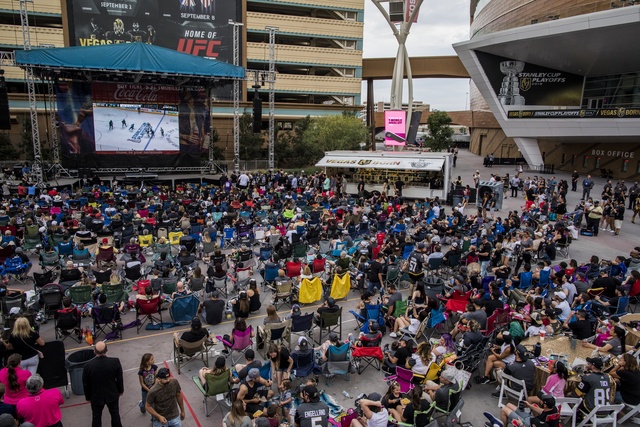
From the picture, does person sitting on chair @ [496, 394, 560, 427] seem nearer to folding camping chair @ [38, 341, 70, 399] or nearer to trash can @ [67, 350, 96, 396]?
trash can @ [67, 350, 96, 396]

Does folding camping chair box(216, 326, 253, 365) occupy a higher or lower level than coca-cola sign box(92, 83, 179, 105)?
lower

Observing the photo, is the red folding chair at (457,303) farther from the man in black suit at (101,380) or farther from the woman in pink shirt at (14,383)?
the woman in pink shirt at (14,383)

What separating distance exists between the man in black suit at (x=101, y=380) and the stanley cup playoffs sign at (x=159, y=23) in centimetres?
4432

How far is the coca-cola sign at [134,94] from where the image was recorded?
28.9m

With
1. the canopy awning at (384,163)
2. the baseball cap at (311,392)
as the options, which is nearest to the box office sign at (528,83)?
the canopy awning at (384,163)

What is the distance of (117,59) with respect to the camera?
2573 cm

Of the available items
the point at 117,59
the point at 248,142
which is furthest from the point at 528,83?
the point at 117,59

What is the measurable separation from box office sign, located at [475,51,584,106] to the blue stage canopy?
1035 inches

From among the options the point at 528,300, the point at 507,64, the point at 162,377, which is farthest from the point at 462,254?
the point at 507,64

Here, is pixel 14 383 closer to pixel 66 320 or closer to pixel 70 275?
pixel 66 320


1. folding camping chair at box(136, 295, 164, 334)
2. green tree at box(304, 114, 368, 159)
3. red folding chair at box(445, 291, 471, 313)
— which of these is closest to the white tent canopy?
green tree at box(304, 114, 368, 159)

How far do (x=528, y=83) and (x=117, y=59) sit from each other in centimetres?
3435

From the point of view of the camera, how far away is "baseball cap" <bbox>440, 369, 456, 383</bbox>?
7.11m

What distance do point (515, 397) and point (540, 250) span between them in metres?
8.48
